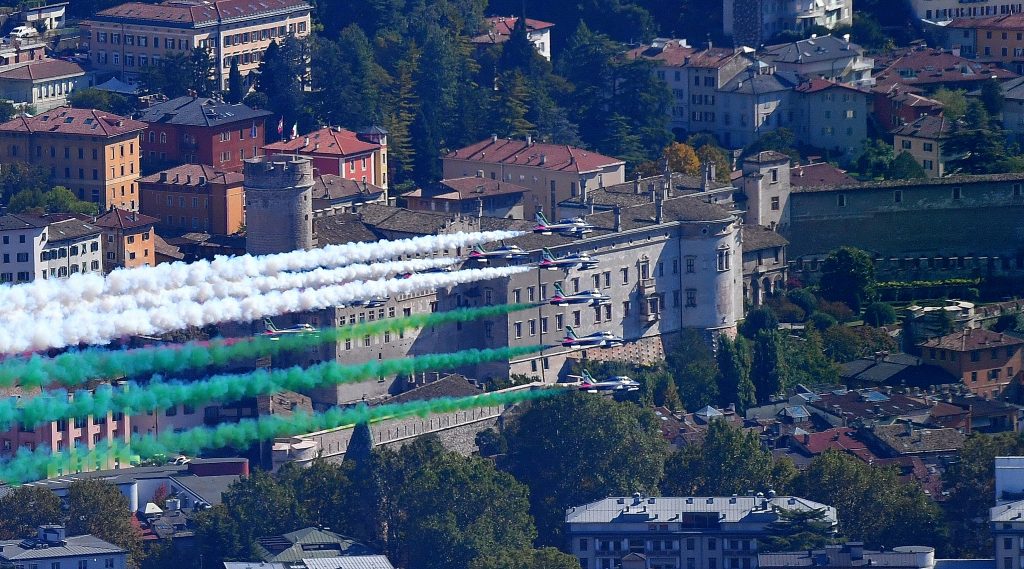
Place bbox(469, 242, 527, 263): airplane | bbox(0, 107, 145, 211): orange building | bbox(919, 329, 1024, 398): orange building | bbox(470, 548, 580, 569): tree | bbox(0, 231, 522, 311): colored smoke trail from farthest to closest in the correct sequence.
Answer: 1. bbox(0, 107, 145, 211): orange building
2. bbox(919, 329, 1024, 398): orange building
3. bbox(469, 242, 527, 263): airplane
4. bbox(470, 548, 580, 569): tree
5. bbox(0, 231, 522, 311): colored smoke trail

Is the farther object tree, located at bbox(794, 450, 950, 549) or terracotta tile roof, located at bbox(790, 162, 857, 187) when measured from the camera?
terracotta tile roof, located at bbox(790, 162, 857, 187)

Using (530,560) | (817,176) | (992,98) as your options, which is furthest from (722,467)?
(992,98)

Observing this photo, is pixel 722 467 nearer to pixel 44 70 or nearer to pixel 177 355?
pixel 177 355

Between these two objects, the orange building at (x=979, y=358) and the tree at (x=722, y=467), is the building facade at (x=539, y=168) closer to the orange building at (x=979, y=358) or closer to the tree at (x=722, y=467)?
the orange building at (x=979, y=358)

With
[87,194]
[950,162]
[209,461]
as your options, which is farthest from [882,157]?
[209,461]

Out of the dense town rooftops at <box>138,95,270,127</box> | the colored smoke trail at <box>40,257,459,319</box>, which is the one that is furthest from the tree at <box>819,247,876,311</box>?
the dense town rooftops at <box>138,95,270,127</box>

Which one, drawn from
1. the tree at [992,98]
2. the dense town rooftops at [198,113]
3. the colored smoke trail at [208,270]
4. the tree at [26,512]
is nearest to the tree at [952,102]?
the tree at [992,98]

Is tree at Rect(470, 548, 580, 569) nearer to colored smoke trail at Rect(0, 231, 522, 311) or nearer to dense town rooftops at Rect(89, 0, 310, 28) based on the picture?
colored smoke trail at Rect(0, 231, 522, 311)
